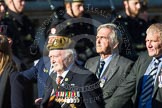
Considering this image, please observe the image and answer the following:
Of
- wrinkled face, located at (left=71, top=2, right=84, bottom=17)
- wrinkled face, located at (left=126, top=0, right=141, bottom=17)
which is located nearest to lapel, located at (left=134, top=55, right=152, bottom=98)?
wrinkled face, located at (left=71, top=2, right=84, bottom=17)

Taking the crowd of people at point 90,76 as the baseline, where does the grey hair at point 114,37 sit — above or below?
above

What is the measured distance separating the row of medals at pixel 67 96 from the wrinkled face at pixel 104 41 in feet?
3.87

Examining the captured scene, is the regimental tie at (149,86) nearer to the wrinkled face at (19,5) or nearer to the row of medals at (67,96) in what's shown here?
the row of medals at (67,96)

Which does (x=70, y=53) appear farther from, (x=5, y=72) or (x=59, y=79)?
(x=5, y=72)

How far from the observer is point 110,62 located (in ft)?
22.6

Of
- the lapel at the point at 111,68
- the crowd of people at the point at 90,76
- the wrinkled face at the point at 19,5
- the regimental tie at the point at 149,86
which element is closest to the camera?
the crowd of people at the point at 90,76

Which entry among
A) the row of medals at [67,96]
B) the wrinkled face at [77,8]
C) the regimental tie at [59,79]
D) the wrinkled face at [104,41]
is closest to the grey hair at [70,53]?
the regimental tie at [59,79]

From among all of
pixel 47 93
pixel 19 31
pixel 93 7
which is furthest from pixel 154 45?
pixel 93 7

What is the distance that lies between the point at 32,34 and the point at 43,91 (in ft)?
13.2

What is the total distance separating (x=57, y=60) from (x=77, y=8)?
378cm

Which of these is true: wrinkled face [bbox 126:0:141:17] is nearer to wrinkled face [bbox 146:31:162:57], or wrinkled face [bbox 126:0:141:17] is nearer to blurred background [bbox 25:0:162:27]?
blurred background [bbox 25:0:162:27]

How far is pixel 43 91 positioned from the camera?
21.2 ft

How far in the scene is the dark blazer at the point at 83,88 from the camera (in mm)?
5742

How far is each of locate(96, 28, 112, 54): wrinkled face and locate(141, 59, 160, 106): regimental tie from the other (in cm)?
70
